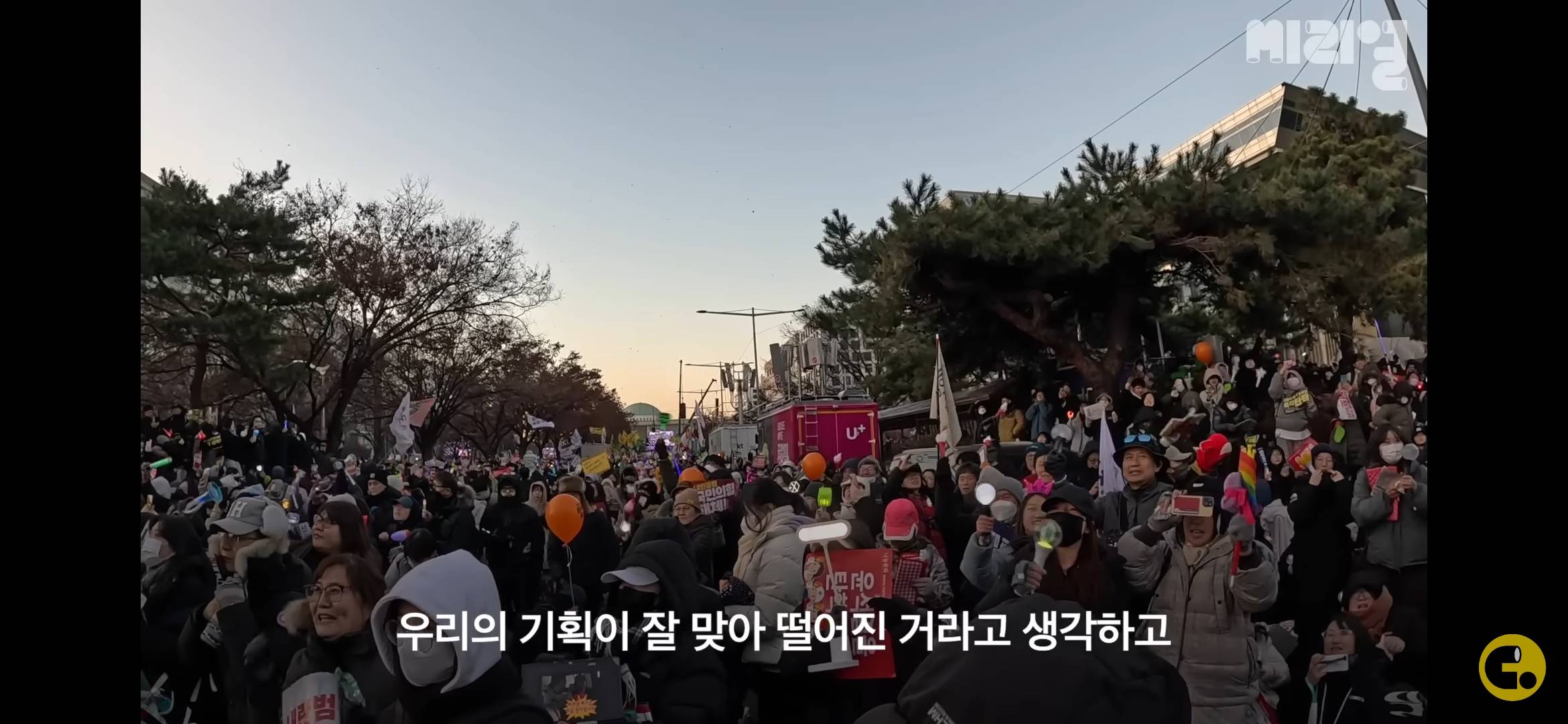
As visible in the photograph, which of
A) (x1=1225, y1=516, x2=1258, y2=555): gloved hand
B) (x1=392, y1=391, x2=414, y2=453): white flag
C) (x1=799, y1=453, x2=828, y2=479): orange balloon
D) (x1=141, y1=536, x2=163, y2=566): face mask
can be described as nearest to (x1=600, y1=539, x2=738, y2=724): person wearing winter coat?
(x1=1225, y1=516, x2=1258, y2=555): gloved hand

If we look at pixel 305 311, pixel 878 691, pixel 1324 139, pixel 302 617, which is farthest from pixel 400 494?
pixel 1324 139

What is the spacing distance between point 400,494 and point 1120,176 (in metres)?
13.6

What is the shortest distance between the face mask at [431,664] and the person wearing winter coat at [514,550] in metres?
4.49

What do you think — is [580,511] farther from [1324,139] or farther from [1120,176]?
[1324,139]

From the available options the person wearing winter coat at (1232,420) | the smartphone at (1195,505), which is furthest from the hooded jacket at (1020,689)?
the person wearing winter coat at (1232,420)

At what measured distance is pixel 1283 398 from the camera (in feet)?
35.8

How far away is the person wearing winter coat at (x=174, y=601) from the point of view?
4.77 metres

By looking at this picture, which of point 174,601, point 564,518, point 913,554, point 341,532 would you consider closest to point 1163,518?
point 913,554

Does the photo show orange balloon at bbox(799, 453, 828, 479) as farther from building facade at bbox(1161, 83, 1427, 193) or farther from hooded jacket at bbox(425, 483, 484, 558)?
building facade at bbox(1161, 83, 1427, 193)

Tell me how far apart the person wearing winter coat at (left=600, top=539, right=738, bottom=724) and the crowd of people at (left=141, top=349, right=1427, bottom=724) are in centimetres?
1

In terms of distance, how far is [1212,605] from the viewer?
3881 mm

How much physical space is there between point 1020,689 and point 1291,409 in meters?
9.77

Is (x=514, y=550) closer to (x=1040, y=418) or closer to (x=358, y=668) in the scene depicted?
(x=358, y=668)

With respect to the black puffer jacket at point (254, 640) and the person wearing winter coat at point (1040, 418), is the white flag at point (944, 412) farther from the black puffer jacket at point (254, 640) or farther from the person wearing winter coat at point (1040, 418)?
the black puffer jacket at point (254, 640)
